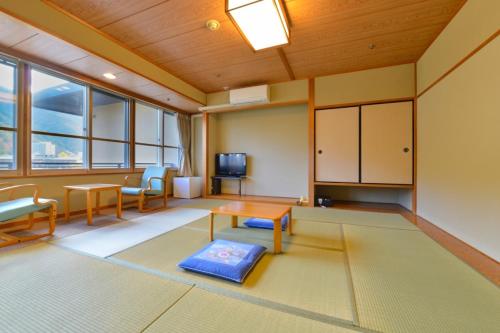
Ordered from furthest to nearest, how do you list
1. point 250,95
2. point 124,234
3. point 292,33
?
point 250,95 → point 292,33 → point 124,234

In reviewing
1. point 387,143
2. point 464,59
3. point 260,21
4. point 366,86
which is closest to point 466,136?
point 464,59

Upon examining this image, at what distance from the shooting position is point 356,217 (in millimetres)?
3299

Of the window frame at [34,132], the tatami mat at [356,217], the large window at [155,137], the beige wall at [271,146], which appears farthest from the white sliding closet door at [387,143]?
the window frame at [34,132]

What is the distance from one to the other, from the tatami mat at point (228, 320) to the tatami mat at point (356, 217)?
2155 mm

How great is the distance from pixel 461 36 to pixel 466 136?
1.14 meters

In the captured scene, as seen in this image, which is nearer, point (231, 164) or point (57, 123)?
point (57, 123)

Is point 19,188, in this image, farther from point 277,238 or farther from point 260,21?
point 260,21

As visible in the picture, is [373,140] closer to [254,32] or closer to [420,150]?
[420,150]

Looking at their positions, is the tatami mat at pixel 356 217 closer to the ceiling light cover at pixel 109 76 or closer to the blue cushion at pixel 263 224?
the blue cushion at pixel 263 224

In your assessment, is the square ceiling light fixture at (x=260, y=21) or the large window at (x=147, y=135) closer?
the square ceiling light fixture at (x=260, y=21)

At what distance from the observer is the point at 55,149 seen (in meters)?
3.28

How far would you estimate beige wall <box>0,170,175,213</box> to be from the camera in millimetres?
2922

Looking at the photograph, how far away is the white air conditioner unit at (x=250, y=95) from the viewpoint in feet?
14.4

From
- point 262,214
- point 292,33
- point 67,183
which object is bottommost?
point 262,214
